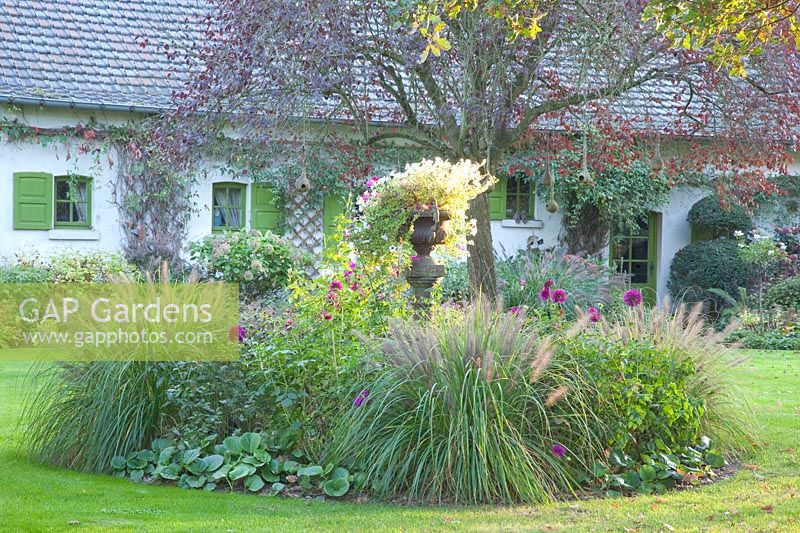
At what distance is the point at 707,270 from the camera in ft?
52.1

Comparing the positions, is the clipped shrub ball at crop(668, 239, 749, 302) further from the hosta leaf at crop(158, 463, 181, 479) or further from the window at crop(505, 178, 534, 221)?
the hosta leaf at crop(158, 463, 181, 479)

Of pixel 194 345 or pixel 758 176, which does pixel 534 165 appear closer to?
pixel 758 176

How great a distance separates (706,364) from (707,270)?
987 centimetres

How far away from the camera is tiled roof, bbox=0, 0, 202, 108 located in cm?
1419

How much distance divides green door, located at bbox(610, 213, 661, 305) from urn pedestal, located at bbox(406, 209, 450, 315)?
34.9 feet

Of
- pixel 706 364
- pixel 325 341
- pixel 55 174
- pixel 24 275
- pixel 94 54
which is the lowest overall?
pixel 706 364

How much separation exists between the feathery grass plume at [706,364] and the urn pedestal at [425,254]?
3.89ft

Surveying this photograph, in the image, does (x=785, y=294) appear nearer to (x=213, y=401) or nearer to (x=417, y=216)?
(x=417, y=216)

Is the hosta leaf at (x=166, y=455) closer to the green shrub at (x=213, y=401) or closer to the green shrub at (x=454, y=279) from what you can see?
the green shrub at (x=213, y=401)

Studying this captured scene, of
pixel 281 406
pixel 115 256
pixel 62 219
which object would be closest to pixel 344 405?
pixel 281 406

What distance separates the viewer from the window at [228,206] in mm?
15367

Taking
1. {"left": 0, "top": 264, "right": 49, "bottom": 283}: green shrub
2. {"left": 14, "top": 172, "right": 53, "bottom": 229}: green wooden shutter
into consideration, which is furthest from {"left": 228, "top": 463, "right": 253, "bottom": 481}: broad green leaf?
{"left": 14, "top": 172, "right": 53, "bottom": 229}: green wooden shutter

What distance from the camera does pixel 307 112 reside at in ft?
30.4

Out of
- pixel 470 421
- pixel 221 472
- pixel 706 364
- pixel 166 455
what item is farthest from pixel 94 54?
pixel 470 421
